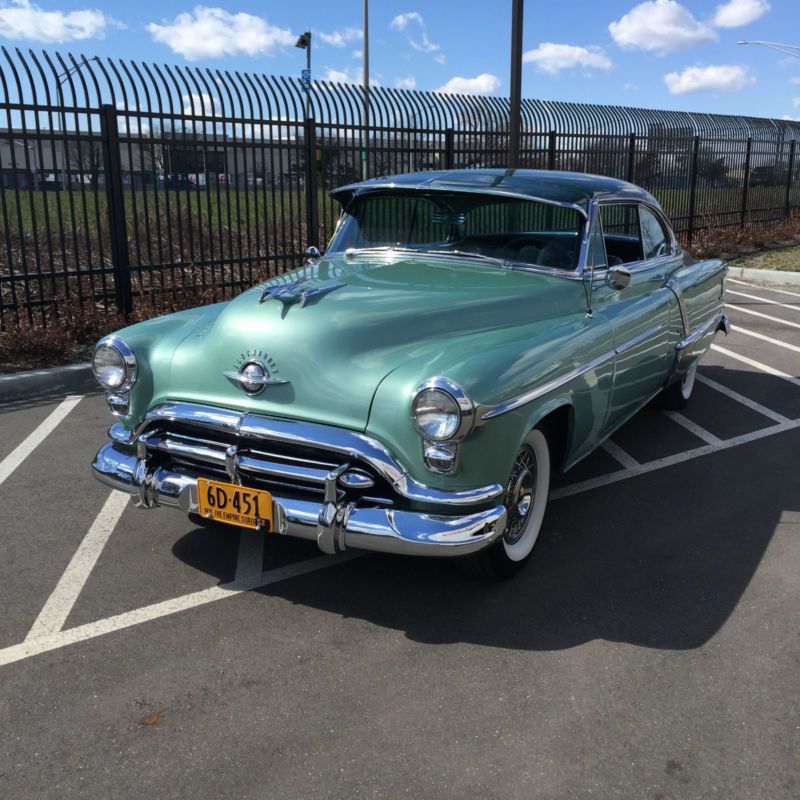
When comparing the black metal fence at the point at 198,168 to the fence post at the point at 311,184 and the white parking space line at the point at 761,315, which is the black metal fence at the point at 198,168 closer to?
the fence post at the point at 311,184

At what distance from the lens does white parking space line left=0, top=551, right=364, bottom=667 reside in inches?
123

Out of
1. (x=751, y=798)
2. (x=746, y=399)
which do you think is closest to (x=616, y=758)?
(x=751, y=798)

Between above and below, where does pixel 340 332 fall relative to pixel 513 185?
below

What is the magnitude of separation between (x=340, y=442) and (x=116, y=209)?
20.2 feet

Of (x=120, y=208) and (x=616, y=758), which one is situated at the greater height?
(x=120, y=208)

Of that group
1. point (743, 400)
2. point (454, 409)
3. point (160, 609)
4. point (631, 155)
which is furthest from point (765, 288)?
point (160, 609)

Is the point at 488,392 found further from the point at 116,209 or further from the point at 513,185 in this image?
the point at 116,209

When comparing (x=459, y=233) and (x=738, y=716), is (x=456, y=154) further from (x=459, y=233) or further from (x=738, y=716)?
(x=738, y=716)

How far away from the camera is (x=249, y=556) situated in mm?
3908

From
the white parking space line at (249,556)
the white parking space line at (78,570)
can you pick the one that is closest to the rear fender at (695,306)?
the white parking space line at (249,556)

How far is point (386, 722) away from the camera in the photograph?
2717mm

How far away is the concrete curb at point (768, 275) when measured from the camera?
13038mm

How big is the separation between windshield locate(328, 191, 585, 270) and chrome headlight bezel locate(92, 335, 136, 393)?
1.57m

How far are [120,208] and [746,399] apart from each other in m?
6.19
